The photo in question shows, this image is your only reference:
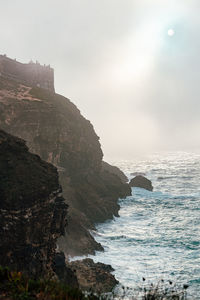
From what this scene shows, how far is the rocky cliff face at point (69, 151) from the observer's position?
36.6 meters

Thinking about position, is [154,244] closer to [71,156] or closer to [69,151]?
[71,156]

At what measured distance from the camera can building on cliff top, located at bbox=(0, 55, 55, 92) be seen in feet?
234

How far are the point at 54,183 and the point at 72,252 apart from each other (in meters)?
16.4

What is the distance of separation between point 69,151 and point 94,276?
31.3 m

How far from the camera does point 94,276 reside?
918 inches

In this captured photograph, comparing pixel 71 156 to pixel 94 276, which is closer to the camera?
pixel 94 276

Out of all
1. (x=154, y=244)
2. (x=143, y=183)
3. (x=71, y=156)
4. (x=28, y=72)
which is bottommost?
(x=154, y=244)

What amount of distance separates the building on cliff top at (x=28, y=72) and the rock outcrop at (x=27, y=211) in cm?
5755

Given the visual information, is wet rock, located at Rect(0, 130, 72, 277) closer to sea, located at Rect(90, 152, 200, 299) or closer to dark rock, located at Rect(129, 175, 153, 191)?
sea, located at Rect(90, 152, 200, 299)

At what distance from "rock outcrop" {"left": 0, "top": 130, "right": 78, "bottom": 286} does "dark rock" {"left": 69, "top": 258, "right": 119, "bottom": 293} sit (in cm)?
406

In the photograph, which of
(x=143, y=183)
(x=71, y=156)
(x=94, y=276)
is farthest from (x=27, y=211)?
(x=143, y=183)

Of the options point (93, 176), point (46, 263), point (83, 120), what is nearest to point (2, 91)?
point (83, 120)

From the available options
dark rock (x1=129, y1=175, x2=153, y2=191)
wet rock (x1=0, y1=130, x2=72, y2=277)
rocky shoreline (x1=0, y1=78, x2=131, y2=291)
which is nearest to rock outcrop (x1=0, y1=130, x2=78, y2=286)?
wet rock (x1=0, y1=130, x2=72, y2=277)

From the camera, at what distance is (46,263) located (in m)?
15.7
